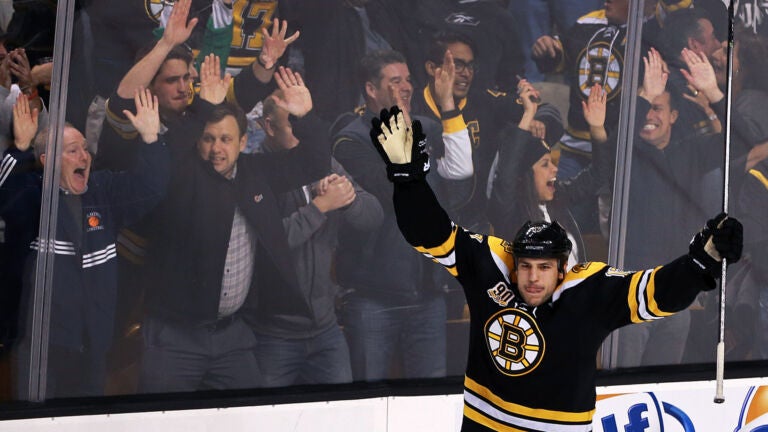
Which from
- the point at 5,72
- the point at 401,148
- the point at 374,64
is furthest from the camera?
the point at 374,64

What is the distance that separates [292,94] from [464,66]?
0.75 metres

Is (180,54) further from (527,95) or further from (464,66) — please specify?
(527,95)

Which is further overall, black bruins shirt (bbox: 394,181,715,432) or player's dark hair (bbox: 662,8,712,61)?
player's dark hair (bbox: 662,8,712,61)

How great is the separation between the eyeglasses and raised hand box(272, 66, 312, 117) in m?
0.64

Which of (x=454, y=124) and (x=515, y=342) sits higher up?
(x=454, y=124)

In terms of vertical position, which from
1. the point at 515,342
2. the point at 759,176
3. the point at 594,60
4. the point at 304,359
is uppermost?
the point at 594,60

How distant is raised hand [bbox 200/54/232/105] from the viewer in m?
3.82

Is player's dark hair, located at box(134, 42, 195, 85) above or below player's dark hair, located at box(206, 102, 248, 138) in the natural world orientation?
above

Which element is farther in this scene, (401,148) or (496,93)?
(496,93)

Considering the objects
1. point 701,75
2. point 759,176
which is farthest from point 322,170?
point 759,176

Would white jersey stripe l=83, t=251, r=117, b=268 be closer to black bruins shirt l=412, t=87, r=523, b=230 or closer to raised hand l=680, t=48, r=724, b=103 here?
black bruins shirt l=412, t=87, r=523, b=230

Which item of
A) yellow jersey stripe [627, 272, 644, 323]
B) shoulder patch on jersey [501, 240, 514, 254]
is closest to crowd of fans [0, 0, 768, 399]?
A: shoulder patch on jersey [501, 240, 514, 254]

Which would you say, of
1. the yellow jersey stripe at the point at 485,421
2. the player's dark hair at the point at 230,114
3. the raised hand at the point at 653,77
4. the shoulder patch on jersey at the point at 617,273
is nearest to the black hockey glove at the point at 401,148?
the shoulder patch on jersey at the point at 617,273

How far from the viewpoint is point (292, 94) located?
396 cm
